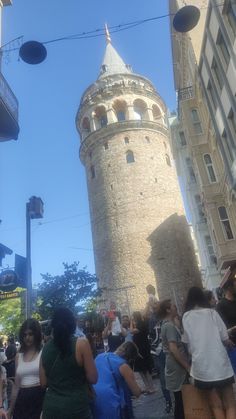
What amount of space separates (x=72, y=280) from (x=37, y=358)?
47.5 ft

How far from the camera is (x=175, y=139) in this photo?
28.8 metres

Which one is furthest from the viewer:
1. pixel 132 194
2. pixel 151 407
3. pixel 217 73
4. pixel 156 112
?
pixel 156 112

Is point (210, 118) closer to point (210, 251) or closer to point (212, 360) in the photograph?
point (210, 251)

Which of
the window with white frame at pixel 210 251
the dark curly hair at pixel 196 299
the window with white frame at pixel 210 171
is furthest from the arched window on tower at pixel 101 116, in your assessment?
the dark curly hair at pixel 196 299

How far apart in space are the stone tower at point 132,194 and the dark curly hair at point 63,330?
2247 centimetres

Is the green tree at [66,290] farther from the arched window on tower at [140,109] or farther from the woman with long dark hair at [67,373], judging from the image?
the arched window on tower at [140,109]

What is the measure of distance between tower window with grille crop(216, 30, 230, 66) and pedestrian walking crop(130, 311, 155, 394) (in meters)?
9.55

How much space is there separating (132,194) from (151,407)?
23.6 m

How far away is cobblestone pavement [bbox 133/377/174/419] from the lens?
546 cm

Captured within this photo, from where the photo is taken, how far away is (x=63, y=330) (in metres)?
2.97

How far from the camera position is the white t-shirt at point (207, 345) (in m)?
3.45

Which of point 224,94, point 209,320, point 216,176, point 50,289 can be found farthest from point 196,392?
point 216,176

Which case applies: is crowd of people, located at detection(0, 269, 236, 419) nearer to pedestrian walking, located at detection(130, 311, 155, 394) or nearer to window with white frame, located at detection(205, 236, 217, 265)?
pedestrian walking, located at detection(130, 311, 155, 394)

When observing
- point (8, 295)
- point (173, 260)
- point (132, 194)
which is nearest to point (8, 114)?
point (8, 295)
